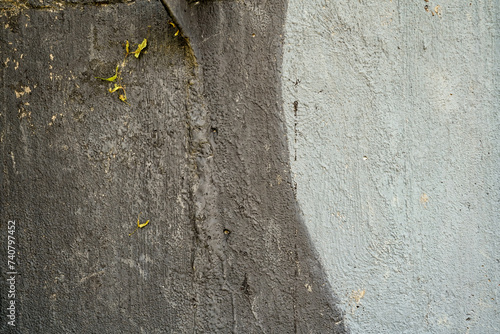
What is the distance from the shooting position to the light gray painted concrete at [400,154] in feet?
5.11

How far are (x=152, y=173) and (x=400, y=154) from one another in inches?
41.4

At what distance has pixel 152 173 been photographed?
5.05 feet

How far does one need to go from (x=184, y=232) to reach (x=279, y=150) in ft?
1.71

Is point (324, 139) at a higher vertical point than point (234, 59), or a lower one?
lower

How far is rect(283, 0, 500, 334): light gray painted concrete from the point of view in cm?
156

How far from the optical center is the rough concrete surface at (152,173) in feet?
5.04

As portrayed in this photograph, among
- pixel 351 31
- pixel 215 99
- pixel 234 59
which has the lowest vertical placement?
pixel 215 99

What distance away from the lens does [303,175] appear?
1551mm

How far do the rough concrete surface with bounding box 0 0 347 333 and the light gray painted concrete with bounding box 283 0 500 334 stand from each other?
11 cm

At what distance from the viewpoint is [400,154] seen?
5.18ft

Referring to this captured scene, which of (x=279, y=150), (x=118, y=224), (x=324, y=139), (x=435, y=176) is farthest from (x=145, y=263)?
(x=435, y=176)

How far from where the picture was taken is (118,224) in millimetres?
1538

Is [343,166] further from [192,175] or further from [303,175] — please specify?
[192,175]

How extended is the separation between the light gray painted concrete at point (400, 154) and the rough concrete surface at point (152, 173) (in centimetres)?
11
